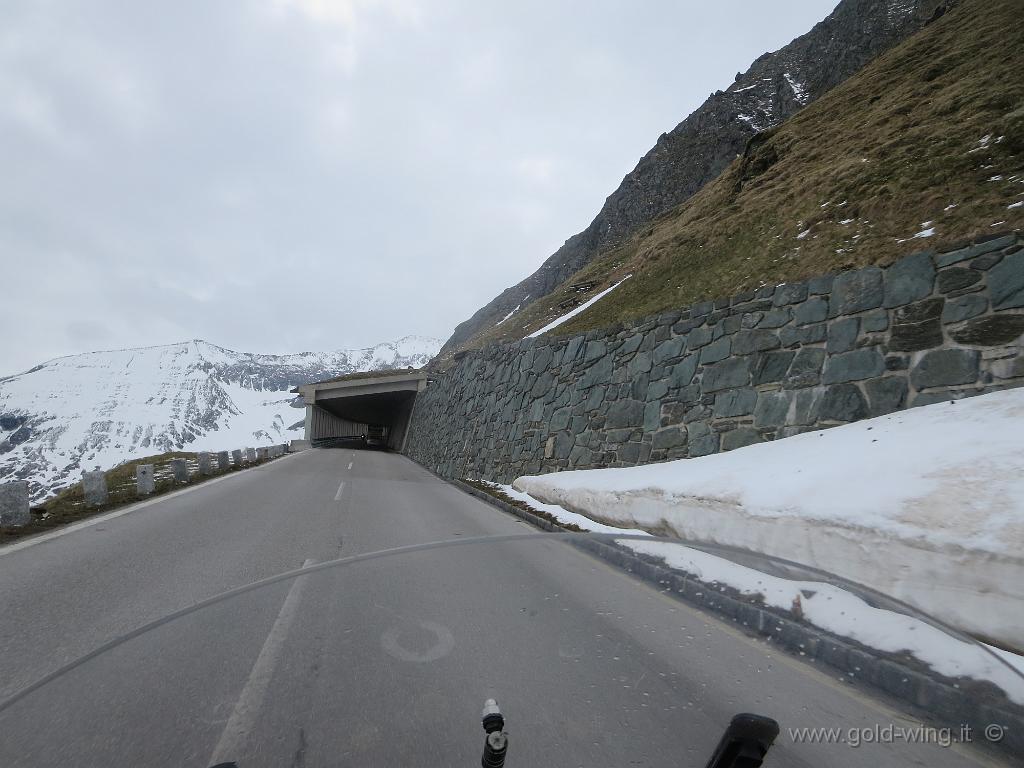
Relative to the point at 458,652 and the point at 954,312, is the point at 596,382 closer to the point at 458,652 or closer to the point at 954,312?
the point at 954,312

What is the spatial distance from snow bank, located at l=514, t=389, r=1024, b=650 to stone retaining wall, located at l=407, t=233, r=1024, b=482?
0.64 meters

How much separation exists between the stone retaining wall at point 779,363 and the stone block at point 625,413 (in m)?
0.03

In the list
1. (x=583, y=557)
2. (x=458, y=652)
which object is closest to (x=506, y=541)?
(x=458, y=652)

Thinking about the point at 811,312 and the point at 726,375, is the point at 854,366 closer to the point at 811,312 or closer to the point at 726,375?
the point at 811,312

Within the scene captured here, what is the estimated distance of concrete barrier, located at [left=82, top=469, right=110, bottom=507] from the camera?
344 inches

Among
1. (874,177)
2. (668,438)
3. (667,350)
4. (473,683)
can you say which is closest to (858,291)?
(667,350)

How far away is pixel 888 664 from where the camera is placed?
285 cm

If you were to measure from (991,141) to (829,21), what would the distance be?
158 feet

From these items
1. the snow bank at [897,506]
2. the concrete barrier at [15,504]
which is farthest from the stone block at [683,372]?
the concrete barrier at [15,504]

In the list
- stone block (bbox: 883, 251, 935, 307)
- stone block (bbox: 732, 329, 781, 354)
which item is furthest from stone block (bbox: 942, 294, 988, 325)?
stone block (bbox: 732, 329, 781, 354)

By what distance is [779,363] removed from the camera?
7984 mm

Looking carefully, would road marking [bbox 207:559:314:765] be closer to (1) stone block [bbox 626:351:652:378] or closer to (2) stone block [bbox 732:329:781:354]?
(2) stone block [bbox 732:329:781:354]

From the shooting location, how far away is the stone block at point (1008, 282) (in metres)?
5.54

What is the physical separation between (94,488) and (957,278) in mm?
13671
